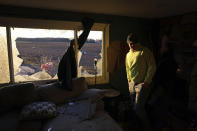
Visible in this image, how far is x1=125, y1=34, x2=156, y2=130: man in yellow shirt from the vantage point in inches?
98.0

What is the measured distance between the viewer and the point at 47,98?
244 cm

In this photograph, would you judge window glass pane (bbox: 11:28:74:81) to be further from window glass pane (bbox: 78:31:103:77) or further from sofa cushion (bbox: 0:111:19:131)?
sofa cushion (bbox: 0:111:19:131)

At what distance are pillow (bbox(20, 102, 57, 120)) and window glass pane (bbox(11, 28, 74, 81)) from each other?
38.9 inches

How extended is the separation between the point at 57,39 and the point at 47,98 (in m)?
1.21

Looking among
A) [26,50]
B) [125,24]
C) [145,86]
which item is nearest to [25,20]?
[26,50]

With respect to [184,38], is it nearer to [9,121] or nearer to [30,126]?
[30,126]

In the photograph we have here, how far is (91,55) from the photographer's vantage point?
3.29m

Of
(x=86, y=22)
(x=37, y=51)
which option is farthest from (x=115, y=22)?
(x=37, y=51)

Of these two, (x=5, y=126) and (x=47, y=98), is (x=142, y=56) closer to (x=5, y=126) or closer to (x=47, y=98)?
(x=47, y=98)

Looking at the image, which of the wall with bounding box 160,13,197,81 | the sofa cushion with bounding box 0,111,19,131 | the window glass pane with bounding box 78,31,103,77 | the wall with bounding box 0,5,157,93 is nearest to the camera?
the sofa cushion with bounding box 0,111,19,131

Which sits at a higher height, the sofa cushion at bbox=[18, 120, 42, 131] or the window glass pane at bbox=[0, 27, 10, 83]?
the window glass pane at bbox=[0, 27, 10, 83]

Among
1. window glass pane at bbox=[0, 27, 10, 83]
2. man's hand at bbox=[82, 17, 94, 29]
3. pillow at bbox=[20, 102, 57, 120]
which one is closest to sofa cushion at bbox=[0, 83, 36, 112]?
pillow at bbox=[20, 102, 57, 120]

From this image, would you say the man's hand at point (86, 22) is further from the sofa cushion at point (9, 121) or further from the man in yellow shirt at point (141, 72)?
the sofa cushion at point (9, 121)

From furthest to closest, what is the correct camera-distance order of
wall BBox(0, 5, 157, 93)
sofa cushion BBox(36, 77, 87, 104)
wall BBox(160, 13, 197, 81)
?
wall BBox(160, 13, 197, 81) → wall BBox(0, 5, 157, 93) → sofa cushion BBox(36, 77, 87, 104)
